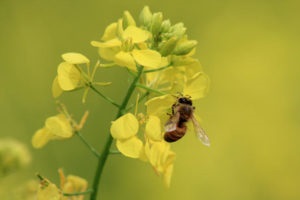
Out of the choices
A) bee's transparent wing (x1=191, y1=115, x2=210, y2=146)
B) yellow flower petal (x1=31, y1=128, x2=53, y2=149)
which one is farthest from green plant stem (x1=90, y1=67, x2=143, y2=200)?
bee's transparent wing (x1=191, y1=115, x2=210, y2=146)

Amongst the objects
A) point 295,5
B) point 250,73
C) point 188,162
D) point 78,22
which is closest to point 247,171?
point 188,162

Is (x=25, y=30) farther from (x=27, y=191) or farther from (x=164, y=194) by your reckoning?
(x=27, y=191)

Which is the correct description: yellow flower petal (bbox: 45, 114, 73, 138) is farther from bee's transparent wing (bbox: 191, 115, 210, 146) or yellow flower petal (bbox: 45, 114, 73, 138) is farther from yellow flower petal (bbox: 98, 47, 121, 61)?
bee's transparent wing (bbox: 191, 115, 210, 146)

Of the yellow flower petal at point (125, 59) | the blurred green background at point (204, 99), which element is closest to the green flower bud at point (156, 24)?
the yellow flower petal at point (125, 59)

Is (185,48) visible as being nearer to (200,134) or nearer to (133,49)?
(133,49)

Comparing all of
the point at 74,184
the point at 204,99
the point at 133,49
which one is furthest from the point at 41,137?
the point at 204,99
